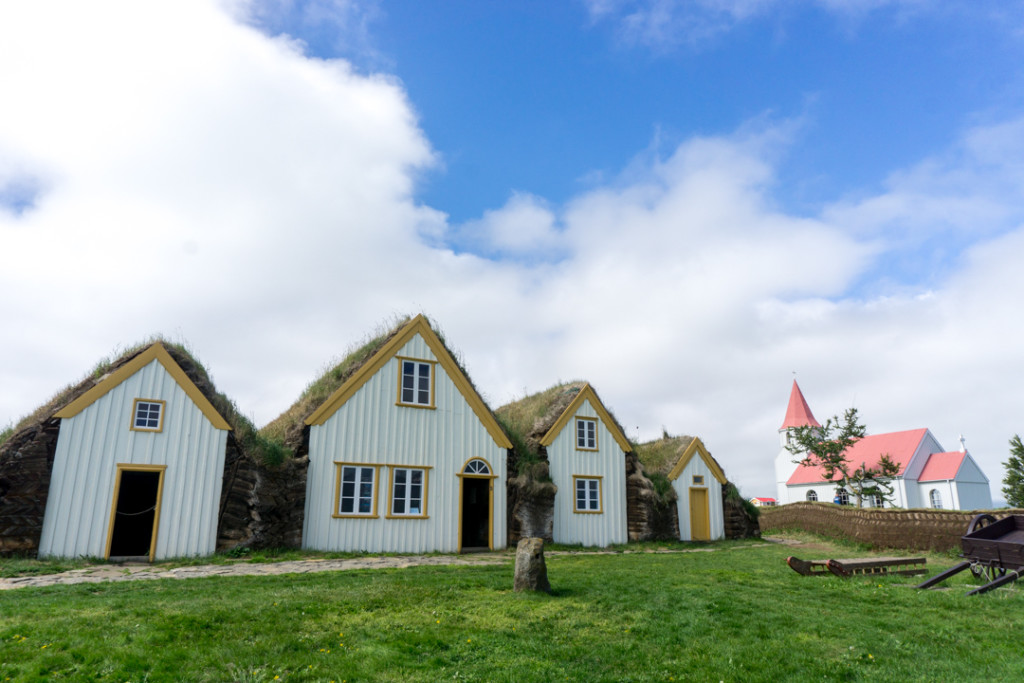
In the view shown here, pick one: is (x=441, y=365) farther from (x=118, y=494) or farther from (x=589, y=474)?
(x=118, y=494)

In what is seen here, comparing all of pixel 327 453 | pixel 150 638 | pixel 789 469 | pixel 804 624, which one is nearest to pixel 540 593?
pixel 804 624

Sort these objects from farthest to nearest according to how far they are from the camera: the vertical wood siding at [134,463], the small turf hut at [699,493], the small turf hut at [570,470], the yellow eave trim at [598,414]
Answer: the small turf hut at [699,493], the yellow eave trim at [598,414], the small turf hut at [570,470], the vertical wood siding at [134,463]

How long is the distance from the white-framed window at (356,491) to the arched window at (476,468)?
306cm

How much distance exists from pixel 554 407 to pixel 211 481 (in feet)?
39.8

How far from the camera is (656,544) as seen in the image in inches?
923

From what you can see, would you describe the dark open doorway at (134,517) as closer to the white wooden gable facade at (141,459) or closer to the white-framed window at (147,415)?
the white wooden gable facade at (141,459)

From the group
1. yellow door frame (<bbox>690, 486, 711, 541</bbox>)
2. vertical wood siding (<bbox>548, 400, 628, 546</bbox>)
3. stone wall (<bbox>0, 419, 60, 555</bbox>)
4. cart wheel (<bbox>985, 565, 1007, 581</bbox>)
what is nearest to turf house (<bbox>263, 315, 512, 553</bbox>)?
vertical wood siding (<bbox>548, 400, 628, 546</bbox>)

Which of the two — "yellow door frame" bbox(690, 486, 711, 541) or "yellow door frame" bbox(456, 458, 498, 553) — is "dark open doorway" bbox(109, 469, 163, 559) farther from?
"yellow door frame" bbox(690, 486, 711, 541)

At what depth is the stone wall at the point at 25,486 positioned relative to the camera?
47.6 feet

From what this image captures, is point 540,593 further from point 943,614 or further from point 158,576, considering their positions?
point 158,576

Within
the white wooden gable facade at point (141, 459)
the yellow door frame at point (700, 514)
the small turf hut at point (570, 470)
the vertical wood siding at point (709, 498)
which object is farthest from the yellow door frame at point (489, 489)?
the yellow door frame at point (700, 514)

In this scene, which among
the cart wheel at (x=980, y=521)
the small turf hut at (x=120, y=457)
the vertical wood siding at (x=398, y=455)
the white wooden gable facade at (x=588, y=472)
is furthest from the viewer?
the white wooden gable facade at (x=588, y=472)

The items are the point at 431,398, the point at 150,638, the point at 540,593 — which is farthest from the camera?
the point at 431,398

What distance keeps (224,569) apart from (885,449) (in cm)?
5843
